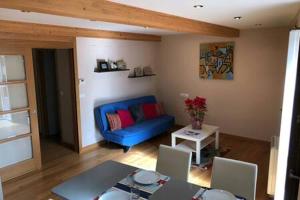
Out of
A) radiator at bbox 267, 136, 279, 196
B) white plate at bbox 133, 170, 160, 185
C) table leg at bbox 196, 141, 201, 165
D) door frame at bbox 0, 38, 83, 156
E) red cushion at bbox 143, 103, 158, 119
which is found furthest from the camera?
red cushion at bbox 143, 103, 158, 119

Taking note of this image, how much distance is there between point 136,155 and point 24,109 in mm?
2047

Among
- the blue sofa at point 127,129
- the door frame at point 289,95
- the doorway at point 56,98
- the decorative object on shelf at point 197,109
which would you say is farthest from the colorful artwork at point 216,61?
the door frame at point 289,95

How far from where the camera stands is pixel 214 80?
5562mm

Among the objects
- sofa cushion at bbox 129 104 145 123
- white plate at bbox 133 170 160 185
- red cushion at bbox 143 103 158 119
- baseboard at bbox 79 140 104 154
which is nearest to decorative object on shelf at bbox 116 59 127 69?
sofa cushion at bbox 129 104 145 123

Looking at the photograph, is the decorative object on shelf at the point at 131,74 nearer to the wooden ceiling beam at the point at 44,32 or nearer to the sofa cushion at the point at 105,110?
the sofa cushion at the point at 105,110

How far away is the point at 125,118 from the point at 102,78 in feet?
3.09

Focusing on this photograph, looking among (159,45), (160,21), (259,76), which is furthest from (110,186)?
(159,45)

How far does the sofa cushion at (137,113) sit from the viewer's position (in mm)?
5301

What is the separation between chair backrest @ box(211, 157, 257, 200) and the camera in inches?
84.7

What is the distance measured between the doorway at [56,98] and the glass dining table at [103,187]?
258 centimetres

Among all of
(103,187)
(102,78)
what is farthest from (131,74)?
(103,187)

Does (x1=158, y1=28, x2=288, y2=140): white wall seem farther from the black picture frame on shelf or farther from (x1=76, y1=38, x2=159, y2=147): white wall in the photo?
the black picture frame on shelf

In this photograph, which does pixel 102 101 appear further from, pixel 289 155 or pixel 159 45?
pixel 289 155

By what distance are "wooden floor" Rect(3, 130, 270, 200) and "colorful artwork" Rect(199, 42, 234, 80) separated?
1389 mm
